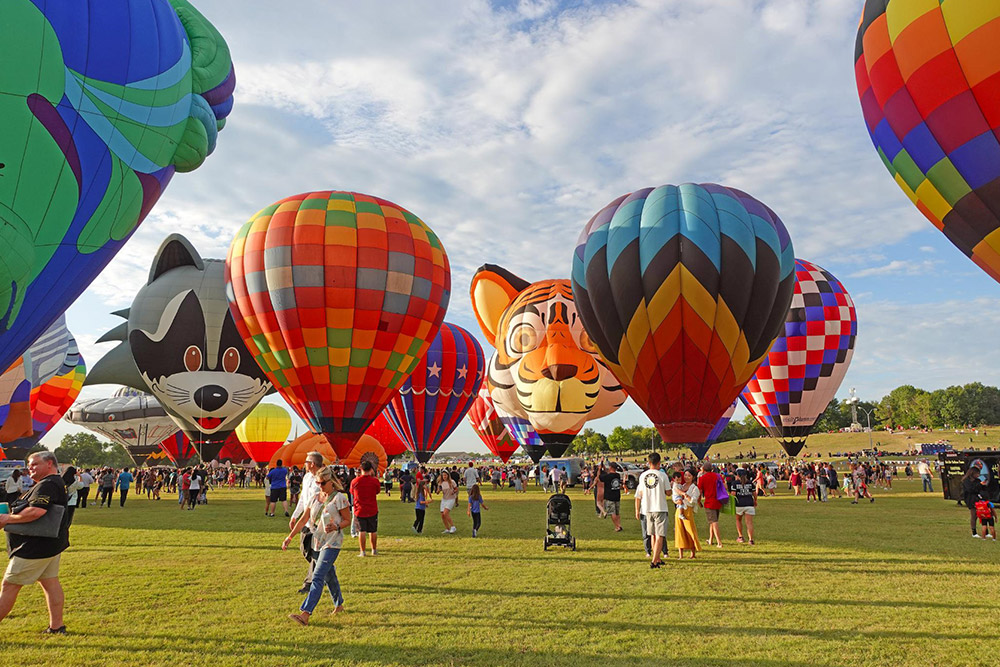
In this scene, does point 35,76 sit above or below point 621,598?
above

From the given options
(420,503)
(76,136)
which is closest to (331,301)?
(420,503)

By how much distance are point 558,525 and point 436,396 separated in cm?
2306

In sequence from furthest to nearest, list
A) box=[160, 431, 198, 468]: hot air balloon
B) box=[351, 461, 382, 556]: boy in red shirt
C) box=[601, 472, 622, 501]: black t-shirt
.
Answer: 1. box=[160, 431, 198, 468]: hot air balloon
2. box=[601, 472, 622, 501]: black t-shirt
3. box=[351, 461, 382, 556]: boy in red shirt

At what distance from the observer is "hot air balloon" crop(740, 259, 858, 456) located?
27.3m

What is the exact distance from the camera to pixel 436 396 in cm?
3309

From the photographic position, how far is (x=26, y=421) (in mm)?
27500

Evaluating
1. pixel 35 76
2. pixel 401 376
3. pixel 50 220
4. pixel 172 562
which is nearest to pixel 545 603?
pixel 172 562

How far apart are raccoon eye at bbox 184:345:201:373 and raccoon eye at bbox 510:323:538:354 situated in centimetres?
1249

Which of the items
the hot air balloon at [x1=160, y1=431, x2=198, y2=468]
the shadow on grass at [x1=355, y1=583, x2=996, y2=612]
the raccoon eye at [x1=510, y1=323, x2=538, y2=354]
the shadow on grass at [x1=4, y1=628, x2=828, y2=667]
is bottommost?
the shadow on grass at [x1=4, y1=628, x2=828, y2=667]

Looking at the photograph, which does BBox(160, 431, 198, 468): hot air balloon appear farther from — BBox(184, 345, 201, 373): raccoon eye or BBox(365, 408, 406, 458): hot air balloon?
BBox(184, 345, 201, 373): raccoon eye

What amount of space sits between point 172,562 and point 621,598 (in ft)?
21.2

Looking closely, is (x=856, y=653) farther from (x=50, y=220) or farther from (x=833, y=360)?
(x=833, y=360)

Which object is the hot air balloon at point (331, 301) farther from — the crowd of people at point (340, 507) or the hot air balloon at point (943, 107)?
the hot air balloon at point (943, 107)

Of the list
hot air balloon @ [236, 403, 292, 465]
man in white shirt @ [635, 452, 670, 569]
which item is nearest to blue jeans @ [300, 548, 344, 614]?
man in white shirt @ [635, 452, 670, 569]
